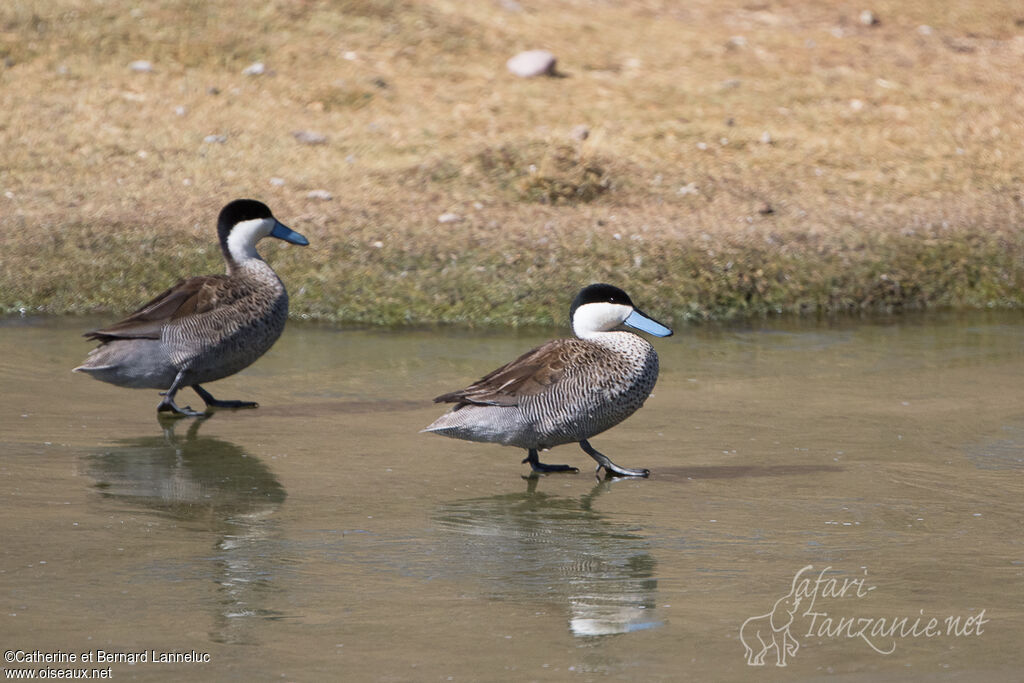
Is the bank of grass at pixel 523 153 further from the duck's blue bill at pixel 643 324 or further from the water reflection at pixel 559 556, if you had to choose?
the water reflection at pixel 559 556

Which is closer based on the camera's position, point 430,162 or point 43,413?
point 43,413

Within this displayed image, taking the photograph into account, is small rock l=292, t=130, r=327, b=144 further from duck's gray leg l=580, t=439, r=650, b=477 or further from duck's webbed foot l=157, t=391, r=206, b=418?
duck's gray leg l=580, t=439, r=650, b=477

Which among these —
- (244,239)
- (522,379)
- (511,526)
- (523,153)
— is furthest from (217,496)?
(523,153)

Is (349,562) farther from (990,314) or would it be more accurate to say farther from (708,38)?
(708,38)

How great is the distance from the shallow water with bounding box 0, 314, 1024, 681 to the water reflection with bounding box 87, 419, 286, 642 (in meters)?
0.02

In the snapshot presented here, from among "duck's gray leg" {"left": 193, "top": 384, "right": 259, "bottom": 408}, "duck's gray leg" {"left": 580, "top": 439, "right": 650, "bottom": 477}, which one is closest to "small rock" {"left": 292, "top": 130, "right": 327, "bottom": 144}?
"duck's gray leg" {"left": 193, "top": 384, "right": 259, "bottom": 408}

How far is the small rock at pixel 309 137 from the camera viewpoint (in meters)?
13.9

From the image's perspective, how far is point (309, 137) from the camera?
13898mm

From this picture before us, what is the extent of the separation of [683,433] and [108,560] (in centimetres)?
339

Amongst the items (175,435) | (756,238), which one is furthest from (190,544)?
(756,238)

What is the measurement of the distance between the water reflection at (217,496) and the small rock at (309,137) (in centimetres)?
630

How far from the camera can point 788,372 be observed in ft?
29.6

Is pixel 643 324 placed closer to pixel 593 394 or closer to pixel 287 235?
pixel 593 394

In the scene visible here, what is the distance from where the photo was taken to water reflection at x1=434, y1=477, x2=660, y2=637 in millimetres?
4863
